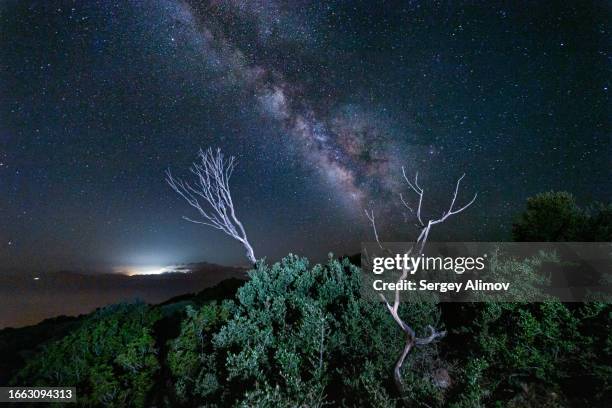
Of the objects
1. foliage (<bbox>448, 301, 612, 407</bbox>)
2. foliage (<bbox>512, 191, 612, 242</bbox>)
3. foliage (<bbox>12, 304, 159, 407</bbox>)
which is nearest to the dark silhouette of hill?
foliage (<bbox>12, 304, 159, 407</bbox>)

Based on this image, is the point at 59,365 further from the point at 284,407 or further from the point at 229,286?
the point at 229,286

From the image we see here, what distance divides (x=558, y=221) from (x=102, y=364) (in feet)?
59.9

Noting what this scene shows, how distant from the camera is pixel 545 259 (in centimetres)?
973

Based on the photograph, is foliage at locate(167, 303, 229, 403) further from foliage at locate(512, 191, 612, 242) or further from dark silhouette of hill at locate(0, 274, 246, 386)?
foliage at locate(512, 191, 612, 242)

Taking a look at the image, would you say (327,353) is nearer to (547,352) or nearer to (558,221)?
(547,352)

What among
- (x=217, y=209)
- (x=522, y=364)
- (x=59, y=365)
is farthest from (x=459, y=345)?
(x=59, y=365)

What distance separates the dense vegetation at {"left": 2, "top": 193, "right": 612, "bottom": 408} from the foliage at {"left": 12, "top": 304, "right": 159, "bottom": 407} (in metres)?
0.03

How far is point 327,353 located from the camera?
7.62m

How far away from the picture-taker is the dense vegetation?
656 centimetres

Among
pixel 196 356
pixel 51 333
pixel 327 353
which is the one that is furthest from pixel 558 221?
pixel 51 333

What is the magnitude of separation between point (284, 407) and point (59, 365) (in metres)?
6.50

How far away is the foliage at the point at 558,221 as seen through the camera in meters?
14.5

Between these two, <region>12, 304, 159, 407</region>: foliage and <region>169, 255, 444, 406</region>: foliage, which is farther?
<region>12, 304, 159, 407</region>: foliage

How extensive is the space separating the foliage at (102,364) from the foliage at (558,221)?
16232 millimetres
